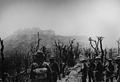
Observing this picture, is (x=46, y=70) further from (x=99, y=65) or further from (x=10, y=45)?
(x=10, y=45)

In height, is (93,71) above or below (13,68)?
above

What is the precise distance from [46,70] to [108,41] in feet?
501

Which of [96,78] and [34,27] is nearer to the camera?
[96,78]

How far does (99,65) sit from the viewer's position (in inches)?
754

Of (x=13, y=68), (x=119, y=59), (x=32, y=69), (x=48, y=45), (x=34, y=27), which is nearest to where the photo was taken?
(x=32, y=69)

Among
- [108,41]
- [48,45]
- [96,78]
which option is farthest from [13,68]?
[108,41]

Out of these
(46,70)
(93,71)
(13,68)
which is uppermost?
(46,70)

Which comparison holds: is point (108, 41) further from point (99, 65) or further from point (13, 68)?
point (99, 65)

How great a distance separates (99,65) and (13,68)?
3054cm

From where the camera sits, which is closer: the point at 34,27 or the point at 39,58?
the point at 39,58

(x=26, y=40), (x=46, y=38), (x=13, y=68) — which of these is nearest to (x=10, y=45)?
(x=26, y=40)

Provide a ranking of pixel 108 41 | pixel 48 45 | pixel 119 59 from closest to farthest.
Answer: pixel 119 59, pixel 48 45, pixel 108 41

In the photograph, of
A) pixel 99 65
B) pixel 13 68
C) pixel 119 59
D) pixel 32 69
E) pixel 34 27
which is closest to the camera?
pixel 32 69

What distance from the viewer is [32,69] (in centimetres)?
1305
